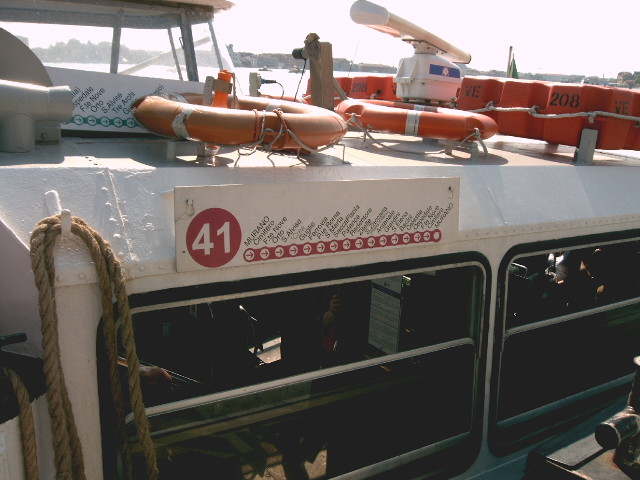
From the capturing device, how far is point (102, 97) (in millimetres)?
2947

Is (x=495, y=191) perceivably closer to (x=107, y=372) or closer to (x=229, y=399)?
(x=229, y=399)

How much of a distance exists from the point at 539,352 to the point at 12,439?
2.43 metres

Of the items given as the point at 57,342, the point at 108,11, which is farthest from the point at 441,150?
the point at 57,342

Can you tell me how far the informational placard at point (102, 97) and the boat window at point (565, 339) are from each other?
2011 millimetres

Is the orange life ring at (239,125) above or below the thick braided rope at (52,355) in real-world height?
above

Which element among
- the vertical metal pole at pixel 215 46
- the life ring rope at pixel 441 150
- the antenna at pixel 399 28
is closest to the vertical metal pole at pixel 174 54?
the vertical metal pole at pixel 215 46

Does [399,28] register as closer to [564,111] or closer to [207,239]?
[564,111]

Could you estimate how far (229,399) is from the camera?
212 centimetres

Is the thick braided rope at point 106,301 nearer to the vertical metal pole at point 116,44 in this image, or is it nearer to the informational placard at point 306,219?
the informational placard at point 306,219

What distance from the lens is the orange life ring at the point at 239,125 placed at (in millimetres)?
2281

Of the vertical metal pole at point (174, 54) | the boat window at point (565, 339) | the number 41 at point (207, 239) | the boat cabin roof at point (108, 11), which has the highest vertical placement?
the boat cabin roof at point (108, 11)

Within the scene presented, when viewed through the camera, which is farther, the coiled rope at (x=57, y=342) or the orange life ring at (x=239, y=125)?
the orange life ring at (x=239, y=125)

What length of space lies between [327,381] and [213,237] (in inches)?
33.0

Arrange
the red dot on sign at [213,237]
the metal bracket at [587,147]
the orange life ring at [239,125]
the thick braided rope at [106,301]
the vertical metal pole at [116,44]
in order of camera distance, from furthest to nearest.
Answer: the metal bracket at [587,147] < the vertical metal pole at [116,44] < the orange life ring at [239,125] < the red dot on sign at [213,237] < the thick braided rope at [106,301]
